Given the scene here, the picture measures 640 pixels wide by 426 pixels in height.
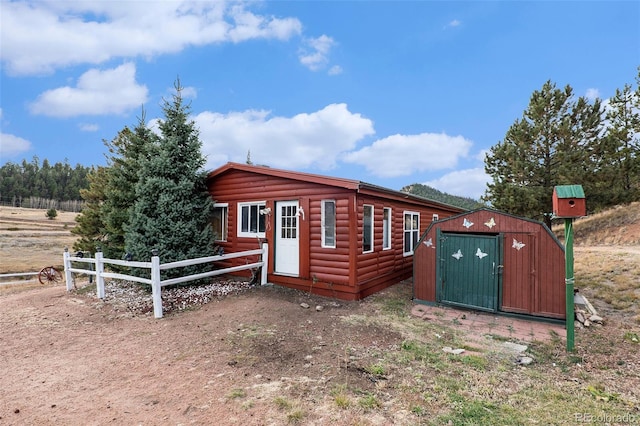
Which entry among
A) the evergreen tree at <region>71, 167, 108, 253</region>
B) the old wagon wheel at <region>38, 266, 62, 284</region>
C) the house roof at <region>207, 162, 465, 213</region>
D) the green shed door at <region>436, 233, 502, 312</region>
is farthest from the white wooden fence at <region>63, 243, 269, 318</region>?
the green shed door at <region>436, 233, 502, 312</region>

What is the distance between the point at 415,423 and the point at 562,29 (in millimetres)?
12878

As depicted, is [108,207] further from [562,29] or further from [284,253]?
[562,29]

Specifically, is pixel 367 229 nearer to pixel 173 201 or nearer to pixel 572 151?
pixel 173 201

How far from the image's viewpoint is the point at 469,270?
6863mm

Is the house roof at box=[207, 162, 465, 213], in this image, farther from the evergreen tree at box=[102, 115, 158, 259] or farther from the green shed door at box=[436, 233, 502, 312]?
the evergreen tree at box=[102, 115, 158, 259]

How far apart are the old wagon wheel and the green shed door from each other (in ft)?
43.9

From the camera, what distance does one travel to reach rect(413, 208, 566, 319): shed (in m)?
6.07

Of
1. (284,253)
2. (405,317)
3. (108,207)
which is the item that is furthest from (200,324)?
(108,207)

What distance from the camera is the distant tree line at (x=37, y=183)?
69.2 meters

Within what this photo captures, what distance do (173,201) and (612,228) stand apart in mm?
23489

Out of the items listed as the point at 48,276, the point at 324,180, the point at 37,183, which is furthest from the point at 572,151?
the point at 37,183

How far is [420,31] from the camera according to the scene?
11.6m

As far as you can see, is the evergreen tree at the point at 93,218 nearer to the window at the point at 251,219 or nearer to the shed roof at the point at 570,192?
the window at the point at 251,219

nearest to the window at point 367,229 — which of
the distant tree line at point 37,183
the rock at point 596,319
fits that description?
the rock at point 596,319
